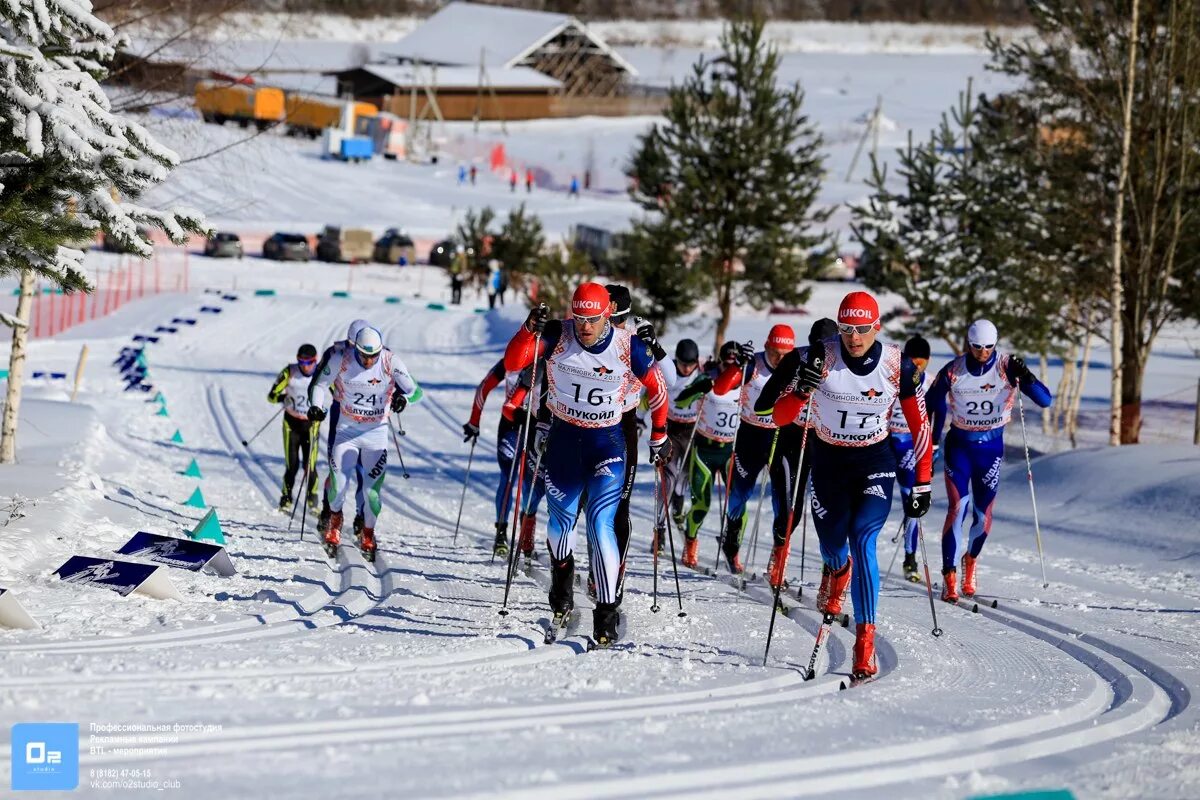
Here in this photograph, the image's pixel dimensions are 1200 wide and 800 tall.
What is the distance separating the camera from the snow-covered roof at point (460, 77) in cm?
9950

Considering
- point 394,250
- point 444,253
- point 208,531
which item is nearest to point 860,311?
point 208,531

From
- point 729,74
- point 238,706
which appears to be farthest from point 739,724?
point 729,74

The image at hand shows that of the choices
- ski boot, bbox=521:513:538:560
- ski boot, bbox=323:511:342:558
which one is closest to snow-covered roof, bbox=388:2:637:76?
ski boot, bbox=323:511:342:558

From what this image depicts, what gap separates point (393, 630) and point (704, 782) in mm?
3840

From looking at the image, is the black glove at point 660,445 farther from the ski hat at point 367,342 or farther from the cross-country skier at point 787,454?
the ski hat at point 367,342

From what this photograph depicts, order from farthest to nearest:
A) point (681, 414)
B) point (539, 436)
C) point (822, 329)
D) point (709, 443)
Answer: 1. point (681, 414)
2. point (709, 443)
3. point (539, 436)
4. point (822, 329)

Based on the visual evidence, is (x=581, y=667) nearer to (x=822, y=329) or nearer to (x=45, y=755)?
(x=822, y=329)

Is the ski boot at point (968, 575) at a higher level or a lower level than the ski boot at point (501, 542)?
higher

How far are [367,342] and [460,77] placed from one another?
3652 inches

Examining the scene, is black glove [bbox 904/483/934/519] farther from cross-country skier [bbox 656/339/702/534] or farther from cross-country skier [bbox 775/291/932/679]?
cross-country skier [bbox 656/339/702/534]

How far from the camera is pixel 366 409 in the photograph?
43.2 feet

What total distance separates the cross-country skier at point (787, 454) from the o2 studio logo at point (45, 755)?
4466 millimetres

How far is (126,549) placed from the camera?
11.1 meters

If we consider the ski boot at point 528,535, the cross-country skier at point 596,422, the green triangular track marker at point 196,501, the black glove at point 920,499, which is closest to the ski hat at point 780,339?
the ski boot at point 528,535
